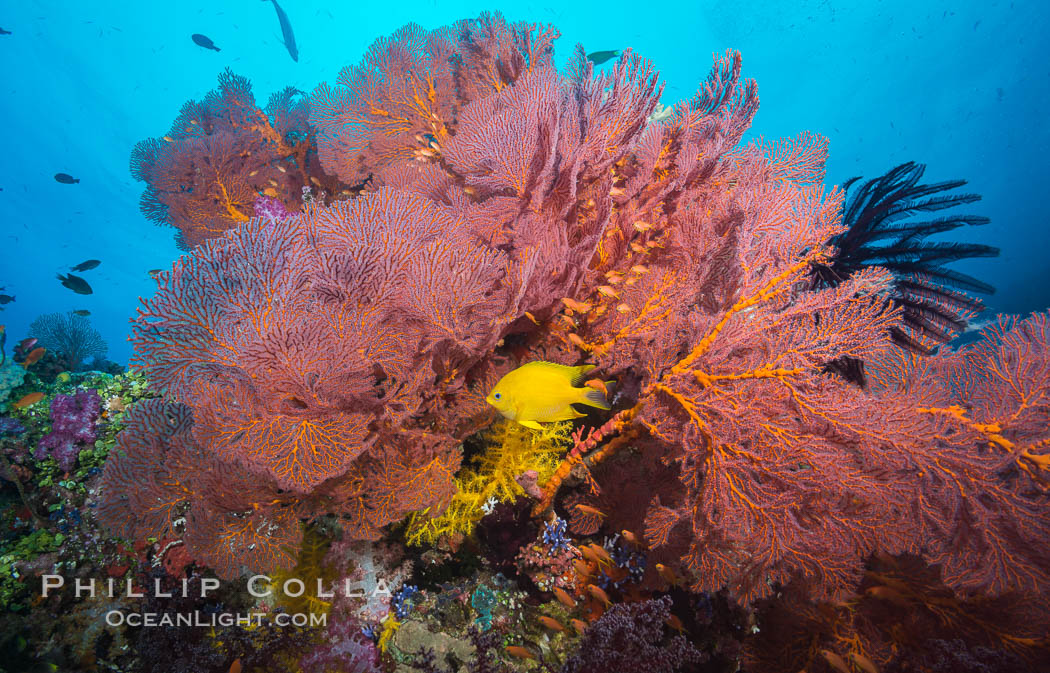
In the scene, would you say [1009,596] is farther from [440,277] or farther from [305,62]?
[305,62]

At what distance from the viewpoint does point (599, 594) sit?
122 inches

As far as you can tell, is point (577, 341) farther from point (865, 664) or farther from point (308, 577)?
point (308, 577)

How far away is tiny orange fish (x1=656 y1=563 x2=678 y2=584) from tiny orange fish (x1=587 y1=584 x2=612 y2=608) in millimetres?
445

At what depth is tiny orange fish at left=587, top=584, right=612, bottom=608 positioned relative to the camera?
3086 mm

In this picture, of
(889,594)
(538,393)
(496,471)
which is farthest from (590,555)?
(889,594)

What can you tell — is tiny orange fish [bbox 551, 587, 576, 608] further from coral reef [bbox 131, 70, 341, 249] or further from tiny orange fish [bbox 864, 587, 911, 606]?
coral reef [bbox 131, 70, 341, 249]

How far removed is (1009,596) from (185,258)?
5395mm

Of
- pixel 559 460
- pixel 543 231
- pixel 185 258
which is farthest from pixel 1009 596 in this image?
pixel 185 258

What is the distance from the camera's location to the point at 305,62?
5841 cm

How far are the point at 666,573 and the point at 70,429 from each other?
257 inches

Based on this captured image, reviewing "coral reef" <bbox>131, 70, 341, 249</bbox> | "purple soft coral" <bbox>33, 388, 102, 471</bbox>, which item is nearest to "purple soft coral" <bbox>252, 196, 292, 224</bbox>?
"coral reef" <bbox>131, 70, 341, 249</bbox>

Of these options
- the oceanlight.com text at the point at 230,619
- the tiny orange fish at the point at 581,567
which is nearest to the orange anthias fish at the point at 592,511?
the tiny orange fish at the point at 581,567

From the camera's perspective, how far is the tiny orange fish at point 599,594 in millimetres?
3086

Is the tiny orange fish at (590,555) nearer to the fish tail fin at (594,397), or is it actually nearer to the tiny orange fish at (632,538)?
the tiny orange fish at (632,538)
